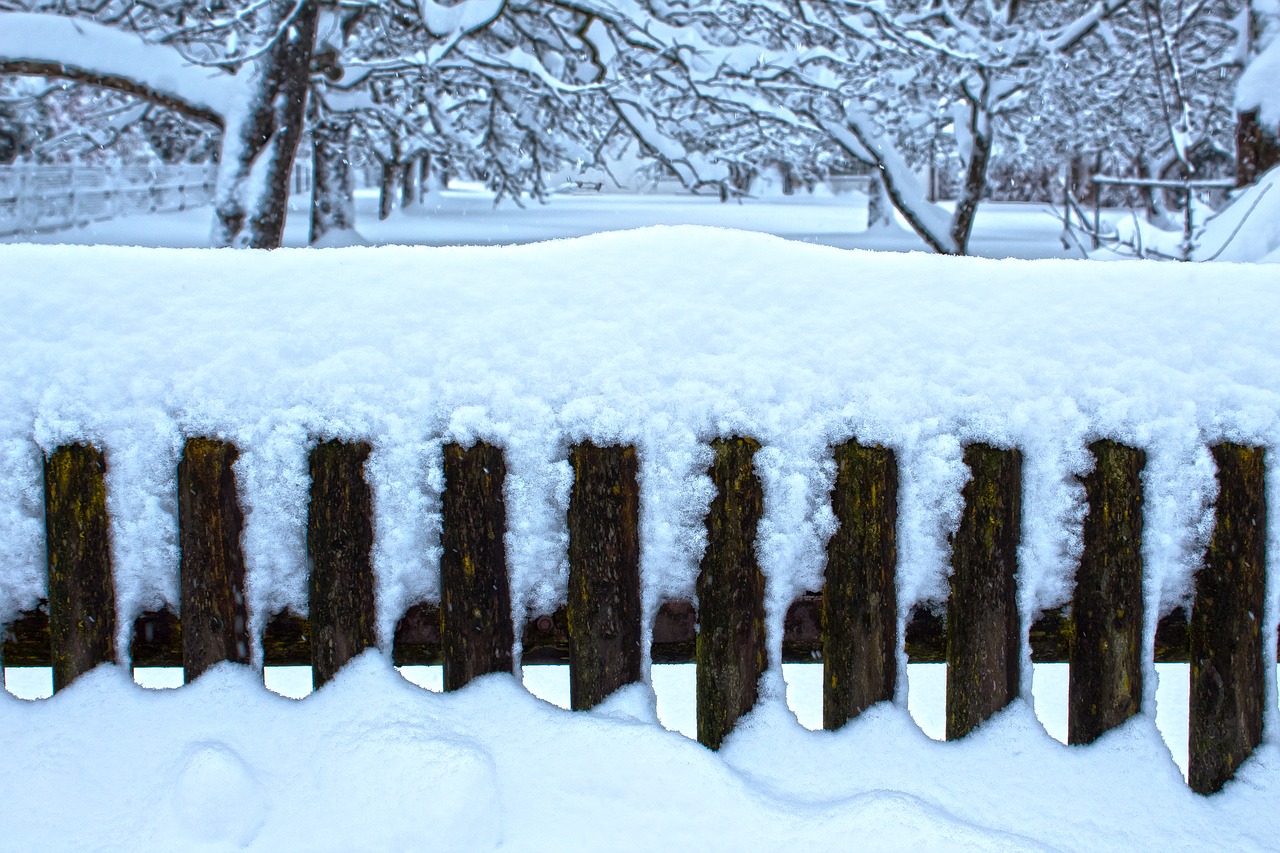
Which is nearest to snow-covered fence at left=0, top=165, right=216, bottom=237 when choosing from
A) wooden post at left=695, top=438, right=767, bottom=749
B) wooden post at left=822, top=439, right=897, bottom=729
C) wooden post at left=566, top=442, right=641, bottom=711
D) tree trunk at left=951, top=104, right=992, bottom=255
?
tree trunk at left=951, top=104, right=992, bottom=255

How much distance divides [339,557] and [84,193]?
22.6 m

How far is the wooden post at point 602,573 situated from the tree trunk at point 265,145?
6079mm

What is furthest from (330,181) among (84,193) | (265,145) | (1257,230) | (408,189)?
(1257,230)

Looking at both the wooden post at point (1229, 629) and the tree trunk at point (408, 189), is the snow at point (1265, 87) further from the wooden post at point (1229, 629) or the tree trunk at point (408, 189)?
the tree trunk at point (408, 189)

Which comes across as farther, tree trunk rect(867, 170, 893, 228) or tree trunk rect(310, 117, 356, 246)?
tree trunk rect(867, 170, 893, 228)

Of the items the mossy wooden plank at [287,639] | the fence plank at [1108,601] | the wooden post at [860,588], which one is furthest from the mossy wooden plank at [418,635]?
the fence plank at [1108,601]

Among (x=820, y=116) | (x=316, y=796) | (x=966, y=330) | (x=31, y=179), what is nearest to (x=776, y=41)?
(x=820, y=116)

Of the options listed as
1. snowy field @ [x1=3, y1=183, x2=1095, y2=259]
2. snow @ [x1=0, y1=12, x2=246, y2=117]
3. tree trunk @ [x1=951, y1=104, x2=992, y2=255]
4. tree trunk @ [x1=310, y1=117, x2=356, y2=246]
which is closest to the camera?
snow @ [x1=0, y1=12, x2=246, y2=117]

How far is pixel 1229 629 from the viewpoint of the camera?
226 centimetres

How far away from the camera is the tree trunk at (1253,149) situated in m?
5.18

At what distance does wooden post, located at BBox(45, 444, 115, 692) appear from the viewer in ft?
7.49

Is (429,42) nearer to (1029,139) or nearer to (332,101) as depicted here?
(332,101)

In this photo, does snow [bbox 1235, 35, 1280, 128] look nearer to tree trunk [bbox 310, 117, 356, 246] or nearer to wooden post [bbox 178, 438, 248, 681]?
wooden post [bbox 178, 438, 248, 681]

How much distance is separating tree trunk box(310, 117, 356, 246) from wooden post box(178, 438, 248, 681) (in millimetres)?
9703
